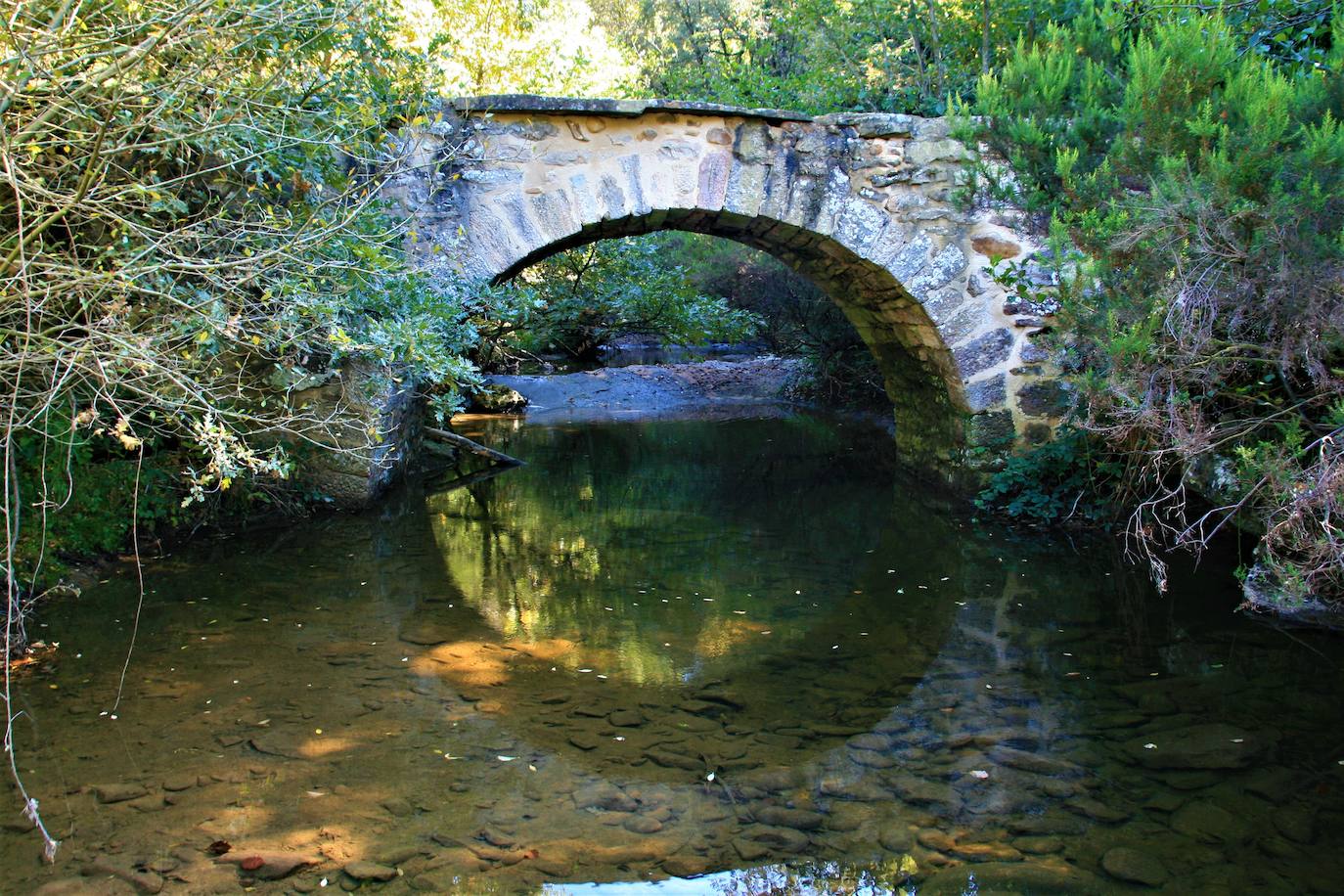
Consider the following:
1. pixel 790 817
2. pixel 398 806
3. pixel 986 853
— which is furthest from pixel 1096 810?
pixel 398 806

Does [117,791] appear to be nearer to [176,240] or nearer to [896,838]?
[176,240]

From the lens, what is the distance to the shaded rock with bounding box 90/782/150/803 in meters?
2.47

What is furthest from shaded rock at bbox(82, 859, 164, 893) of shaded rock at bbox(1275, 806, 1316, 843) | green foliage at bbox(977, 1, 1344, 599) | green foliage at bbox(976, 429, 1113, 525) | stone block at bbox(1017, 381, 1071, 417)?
stone block at bbox(1017, 381, 1071, 417)

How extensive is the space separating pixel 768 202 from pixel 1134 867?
13.5 ft

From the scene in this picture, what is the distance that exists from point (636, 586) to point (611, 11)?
17.1 m

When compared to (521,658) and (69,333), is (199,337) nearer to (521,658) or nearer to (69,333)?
(69,333)

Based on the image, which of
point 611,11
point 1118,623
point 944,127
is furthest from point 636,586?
point 611,11

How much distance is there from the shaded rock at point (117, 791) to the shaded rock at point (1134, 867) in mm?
2344

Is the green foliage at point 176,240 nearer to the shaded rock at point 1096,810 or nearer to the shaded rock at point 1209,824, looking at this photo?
the shaded rock at point 1096,810

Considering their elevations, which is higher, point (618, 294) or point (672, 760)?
point (618, 294)

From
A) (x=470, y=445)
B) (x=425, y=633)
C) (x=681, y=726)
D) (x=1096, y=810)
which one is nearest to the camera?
(x=1096, y=810)

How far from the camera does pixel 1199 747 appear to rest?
9.04 feet

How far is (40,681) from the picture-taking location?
3.21 metres

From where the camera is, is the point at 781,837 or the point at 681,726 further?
the point at 681,726
